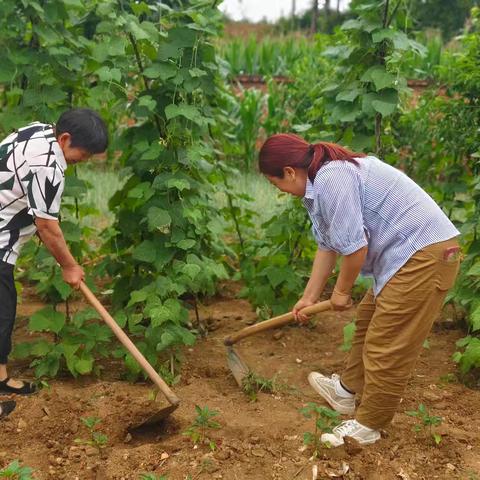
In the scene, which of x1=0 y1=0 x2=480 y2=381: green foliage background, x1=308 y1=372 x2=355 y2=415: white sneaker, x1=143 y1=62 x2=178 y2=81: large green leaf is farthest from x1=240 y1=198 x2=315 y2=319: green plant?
x1=143 y1=62 x2=178 y2=81: large green leaf

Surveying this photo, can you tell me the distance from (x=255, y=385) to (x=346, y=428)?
709 mm

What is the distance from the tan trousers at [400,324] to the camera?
288 centimetres

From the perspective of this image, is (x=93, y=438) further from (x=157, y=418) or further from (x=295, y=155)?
(x=295, y=155)

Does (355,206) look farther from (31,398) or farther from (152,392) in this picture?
(31,398)

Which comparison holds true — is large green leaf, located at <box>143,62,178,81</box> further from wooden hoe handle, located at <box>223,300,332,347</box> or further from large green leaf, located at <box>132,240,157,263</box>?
wooden hoe handle, located at <box>223,300,332,347</box>

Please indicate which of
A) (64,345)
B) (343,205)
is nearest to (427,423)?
(343,205)

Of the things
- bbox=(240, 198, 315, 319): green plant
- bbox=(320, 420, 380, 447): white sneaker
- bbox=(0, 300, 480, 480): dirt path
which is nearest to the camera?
bbox=(0, 300, 480, 480): dirt path

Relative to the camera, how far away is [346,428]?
10.4 ft

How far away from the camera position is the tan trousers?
288 cm

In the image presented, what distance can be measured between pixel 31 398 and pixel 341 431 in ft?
5.34

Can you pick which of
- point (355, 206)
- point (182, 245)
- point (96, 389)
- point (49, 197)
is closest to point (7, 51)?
point (49, 197)

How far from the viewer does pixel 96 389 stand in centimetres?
369

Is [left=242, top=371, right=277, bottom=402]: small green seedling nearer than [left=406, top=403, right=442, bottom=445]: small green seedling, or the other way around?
[left=406, top=403, right=442, bottom=445]: small green seedling

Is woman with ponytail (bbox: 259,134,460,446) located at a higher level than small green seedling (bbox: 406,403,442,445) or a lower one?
higher
